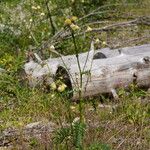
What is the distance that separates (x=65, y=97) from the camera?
25.6ft

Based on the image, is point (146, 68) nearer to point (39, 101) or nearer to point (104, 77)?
point (104, 77)


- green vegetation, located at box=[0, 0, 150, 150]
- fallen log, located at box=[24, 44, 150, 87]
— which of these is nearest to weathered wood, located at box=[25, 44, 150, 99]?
fallen log, located at box=[24, 44, 150, 87]

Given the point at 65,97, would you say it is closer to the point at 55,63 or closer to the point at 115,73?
the point at 115,73

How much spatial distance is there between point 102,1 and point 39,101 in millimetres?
6484

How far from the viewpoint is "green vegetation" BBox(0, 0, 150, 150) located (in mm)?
5844

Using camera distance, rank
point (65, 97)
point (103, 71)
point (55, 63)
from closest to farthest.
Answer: point (65, 97), point (103, 71), point (55, 63)

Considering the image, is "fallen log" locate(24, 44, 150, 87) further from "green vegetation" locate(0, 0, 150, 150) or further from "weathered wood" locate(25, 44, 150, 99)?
"green vegetation" locate(0, 0, 150, 150)

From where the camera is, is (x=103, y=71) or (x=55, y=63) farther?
(x=55, y=63)

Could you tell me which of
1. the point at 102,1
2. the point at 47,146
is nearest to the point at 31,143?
the point at 47,146

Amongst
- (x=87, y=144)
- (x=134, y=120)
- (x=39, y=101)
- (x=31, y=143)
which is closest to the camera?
(x=87, y=144)

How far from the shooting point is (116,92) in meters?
8.37

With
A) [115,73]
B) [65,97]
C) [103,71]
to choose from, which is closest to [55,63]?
[103,71]

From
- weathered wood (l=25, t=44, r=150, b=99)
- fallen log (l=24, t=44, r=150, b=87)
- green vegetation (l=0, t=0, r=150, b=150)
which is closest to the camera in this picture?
green vegetation (l=0, t=0, r=150, b=150)

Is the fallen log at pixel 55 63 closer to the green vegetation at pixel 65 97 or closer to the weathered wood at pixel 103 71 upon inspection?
the weathered wood at pixel 103 71
